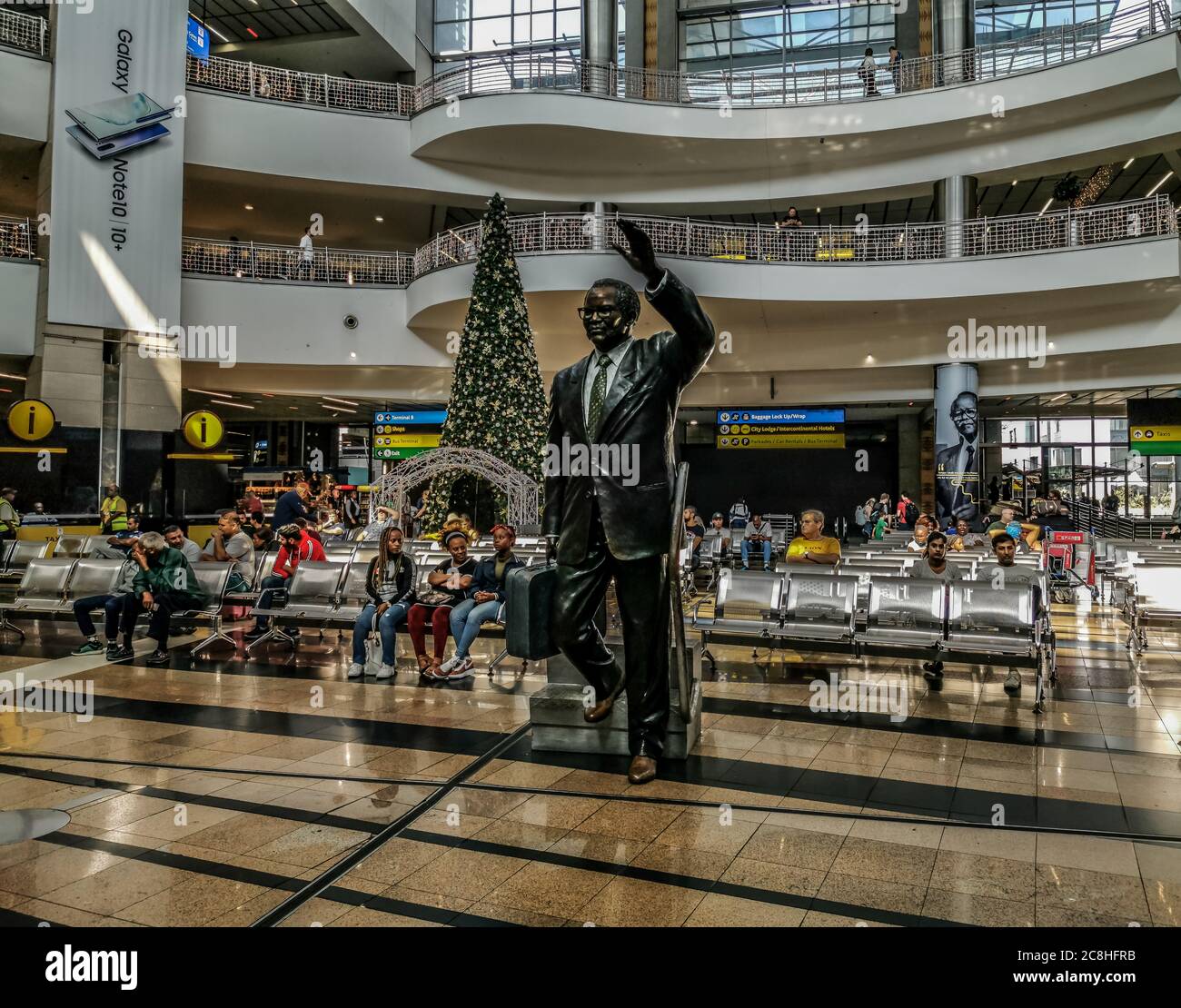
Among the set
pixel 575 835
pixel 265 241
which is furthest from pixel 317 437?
pixel 575 835

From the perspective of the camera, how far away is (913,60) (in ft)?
67.7

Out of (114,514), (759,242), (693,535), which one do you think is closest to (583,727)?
(693,535)

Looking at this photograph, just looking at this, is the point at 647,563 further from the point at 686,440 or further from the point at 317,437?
the point at 317,437

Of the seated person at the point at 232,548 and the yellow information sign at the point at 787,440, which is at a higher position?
the yellow information sign at the point at 787,440

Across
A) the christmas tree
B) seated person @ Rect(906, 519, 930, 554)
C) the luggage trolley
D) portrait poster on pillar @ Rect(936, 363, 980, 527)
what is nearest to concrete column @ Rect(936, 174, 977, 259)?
portrait poster on pillar @ Rect(936, 363, 980, 527)

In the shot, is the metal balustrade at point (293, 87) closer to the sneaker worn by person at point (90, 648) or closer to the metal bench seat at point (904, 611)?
the sneaker worn by person at point (90, 648)

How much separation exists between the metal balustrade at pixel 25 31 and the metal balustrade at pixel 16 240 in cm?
367

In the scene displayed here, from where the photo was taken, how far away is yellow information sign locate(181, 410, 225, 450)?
60.3ft

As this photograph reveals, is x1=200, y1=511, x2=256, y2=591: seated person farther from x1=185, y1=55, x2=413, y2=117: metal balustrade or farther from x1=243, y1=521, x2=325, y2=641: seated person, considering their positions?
x1=185, y1=55, x2=413, y2=117: metal balustrade

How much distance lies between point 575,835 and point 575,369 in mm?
2453

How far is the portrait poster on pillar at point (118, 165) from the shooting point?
17.1m

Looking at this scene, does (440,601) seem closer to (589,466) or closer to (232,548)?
(232,548)

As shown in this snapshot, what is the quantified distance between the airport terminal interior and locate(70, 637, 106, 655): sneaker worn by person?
67 mm

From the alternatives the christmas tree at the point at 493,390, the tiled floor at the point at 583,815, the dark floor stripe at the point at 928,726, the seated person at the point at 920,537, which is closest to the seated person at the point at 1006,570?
the seated person at the point at 920,537
